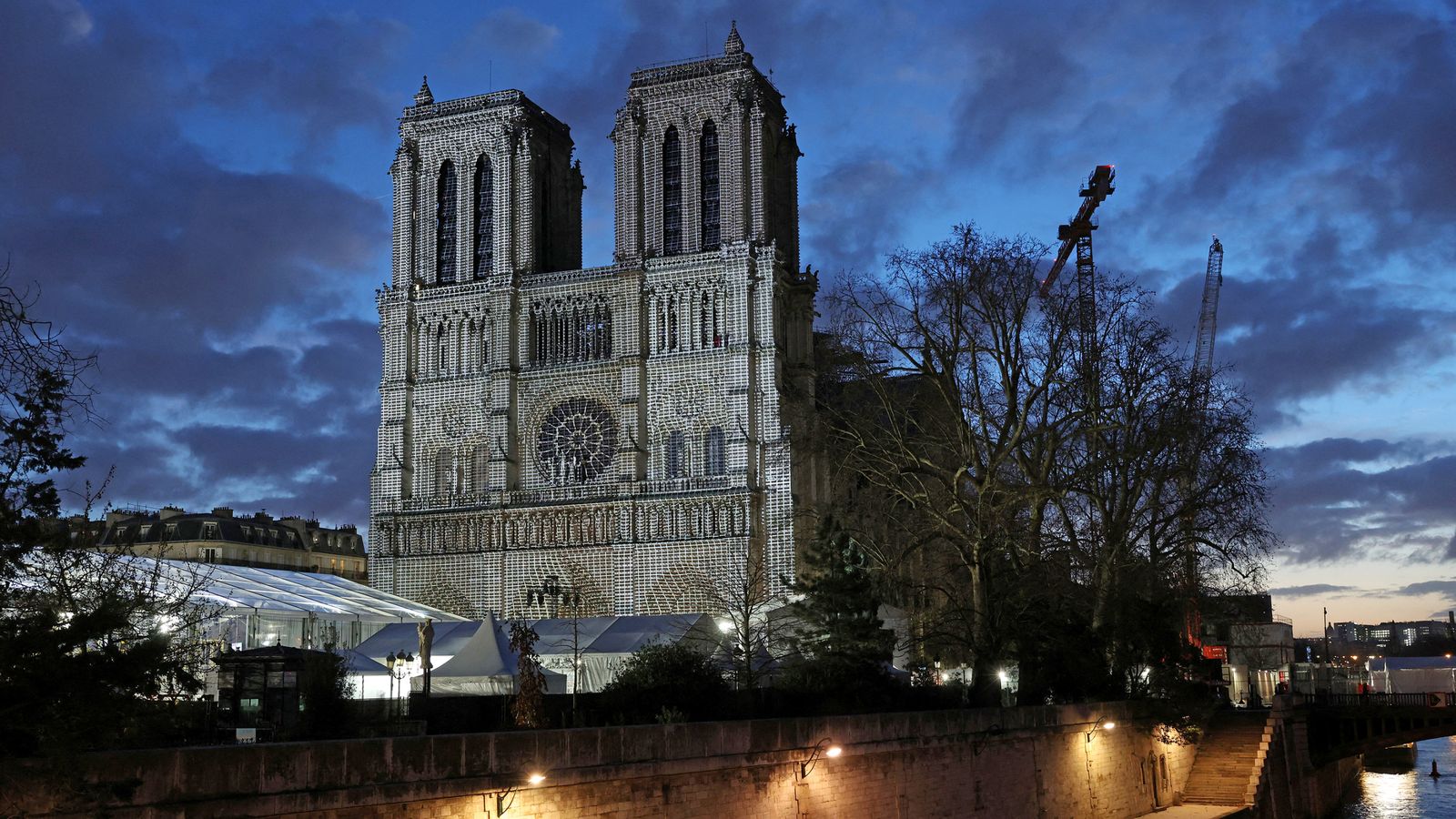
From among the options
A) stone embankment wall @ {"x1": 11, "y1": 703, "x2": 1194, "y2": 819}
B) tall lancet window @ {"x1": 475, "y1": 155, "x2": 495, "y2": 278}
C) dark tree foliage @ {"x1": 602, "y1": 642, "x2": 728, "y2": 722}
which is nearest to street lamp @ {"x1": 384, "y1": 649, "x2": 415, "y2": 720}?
dark tree foliage @ {"x1": 602, "y1": 642, "x2": 728, "y2": 722}

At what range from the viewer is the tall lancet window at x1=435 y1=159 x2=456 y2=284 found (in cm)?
6975

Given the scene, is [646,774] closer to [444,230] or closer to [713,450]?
[713,450]

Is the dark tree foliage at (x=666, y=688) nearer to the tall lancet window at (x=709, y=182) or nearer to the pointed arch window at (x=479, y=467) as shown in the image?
the tall lancet window at (x=709, y=182)

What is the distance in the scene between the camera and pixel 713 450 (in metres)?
63.8

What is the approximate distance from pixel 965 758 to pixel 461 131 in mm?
48435

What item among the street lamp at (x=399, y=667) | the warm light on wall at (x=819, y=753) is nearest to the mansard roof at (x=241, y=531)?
the street lamp at (x=399, y=667)

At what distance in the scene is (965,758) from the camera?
2925 cm

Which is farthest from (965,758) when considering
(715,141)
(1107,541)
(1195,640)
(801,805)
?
(715,141)

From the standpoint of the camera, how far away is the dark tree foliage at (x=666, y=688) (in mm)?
26078

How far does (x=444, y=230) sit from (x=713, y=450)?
56.9ft

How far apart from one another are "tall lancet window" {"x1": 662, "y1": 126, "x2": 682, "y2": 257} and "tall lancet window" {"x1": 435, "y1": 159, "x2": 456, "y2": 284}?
415 inches

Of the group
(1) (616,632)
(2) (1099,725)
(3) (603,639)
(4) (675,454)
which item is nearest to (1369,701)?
(2) (1099,725)

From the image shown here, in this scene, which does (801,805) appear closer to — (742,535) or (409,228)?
(742,535)

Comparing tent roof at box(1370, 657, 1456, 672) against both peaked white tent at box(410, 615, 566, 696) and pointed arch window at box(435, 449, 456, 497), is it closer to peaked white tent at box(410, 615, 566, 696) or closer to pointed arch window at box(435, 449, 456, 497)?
pointed arch window at box(435, 449, 456, 497)
